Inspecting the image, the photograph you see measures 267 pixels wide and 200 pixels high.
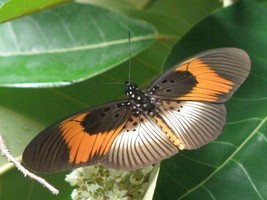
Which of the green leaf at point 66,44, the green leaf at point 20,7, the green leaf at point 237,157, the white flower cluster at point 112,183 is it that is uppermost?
the green leaf at point 20,7

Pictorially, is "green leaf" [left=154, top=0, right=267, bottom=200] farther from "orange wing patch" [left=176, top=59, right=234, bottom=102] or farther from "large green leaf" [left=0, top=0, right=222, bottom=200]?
"large green leaf" [left=0, top=0, right=222, bottom=200]

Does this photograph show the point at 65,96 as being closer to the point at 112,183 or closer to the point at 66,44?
the point at 66,44

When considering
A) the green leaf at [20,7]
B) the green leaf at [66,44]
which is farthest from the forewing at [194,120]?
the green leaf at [20,7]

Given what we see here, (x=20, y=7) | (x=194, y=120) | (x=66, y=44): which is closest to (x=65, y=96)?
(x=66, y=44)

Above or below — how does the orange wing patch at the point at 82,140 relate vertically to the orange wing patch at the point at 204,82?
below

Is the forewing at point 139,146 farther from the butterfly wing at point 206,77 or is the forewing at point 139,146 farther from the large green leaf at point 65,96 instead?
the large green leaf at point 65,96

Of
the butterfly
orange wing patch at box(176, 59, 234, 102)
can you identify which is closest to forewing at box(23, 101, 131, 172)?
the butterfly

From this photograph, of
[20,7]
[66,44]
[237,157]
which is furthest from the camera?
[66,44]
